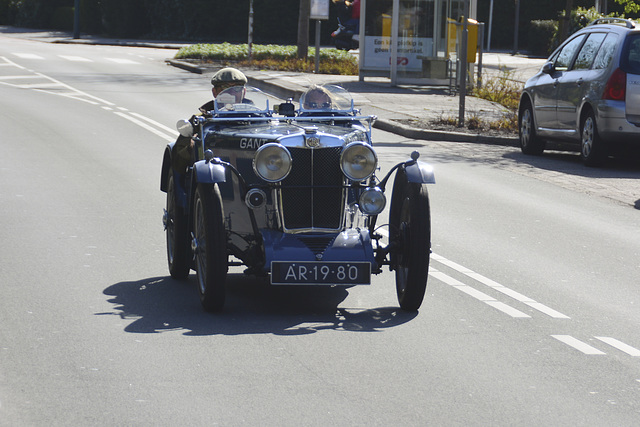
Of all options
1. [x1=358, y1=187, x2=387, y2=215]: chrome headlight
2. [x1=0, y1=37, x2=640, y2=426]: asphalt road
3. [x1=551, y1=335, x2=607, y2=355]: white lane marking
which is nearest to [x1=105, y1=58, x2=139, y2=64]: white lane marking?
[x1=0, y1=37, x2=640, y2=426]: asphalt road

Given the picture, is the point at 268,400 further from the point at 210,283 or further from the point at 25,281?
the point at 25,281

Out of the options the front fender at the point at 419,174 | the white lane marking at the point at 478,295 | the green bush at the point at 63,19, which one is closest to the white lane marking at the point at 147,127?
the white lane marking at the point at 478,295

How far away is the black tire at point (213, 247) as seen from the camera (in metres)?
6.65

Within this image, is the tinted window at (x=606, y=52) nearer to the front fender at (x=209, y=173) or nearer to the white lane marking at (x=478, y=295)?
the white lane marking at (x=478, y=295)

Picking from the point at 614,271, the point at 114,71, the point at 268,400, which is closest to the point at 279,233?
the point at 268,400

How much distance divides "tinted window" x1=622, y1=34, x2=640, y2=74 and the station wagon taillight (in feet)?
0.41

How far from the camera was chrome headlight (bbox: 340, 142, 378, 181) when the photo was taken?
22.5 ft

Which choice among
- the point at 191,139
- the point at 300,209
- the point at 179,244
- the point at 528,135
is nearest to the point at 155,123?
the point at 528,135

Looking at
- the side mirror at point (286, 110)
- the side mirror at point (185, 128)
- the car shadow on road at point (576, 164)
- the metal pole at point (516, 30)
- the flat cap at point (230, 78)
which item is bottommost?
the car shadow on road at point (576, 164)

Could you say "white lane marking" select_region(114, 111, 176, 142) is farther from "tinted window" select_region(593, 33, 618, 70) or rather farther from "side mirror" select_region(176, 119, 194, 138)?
"side mirror" select_region(176, 119, 194, 138)

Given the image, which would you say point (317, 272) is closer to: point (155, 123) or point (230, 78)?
point (230, 78)

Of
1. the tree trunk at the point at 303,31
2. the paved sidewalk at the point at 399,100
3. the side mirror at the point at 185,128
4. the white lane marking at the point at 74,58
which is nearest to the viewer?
the side mirror at the point at 185,128

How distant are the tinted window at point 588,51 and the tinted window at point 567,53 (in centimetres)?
16

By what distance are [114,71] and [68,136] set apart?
13.2 metres
